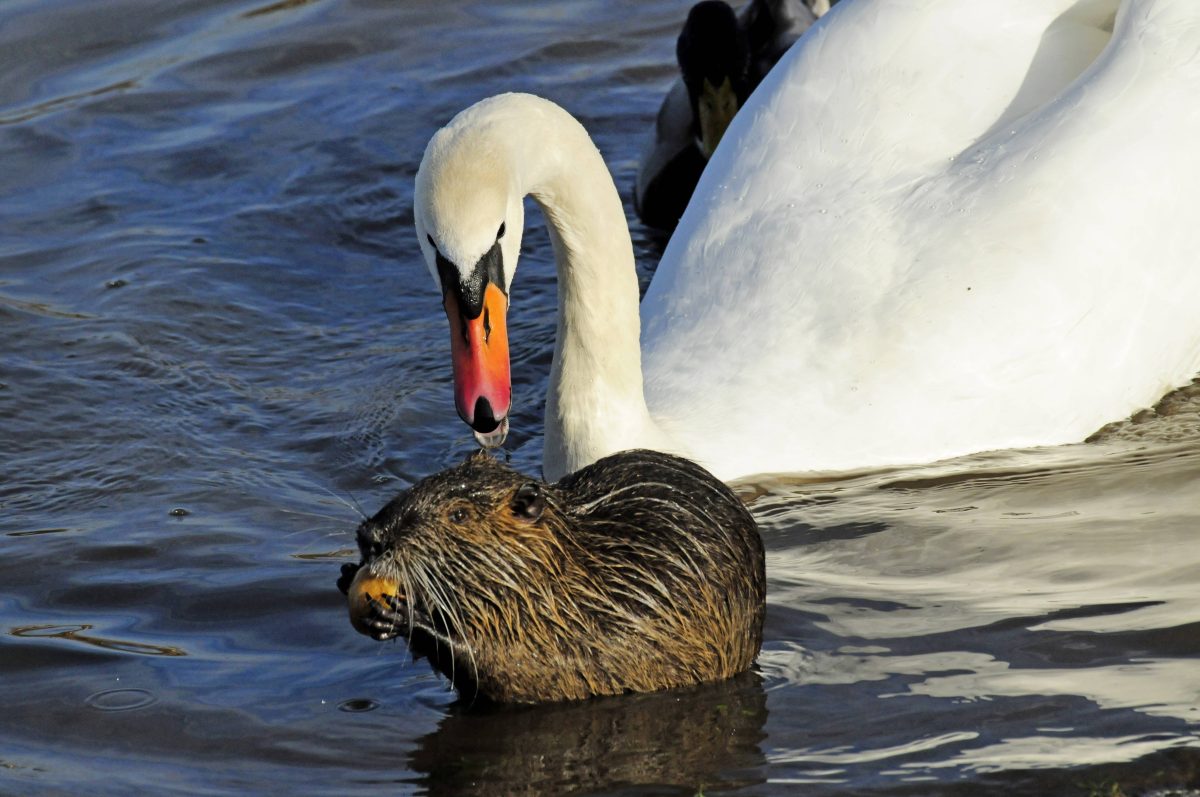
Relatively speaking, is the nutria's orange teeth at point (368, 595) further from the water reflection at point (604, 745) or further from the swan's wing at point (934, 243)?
the swan's wing at point (934, 243)

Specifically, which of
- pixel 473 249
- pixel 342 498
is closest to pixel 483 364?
pixel 473 249

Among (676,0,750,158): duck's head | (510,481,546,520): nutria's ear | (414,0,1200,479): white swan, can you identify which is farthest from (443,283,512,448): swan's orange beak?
(676,0,750,158): duck's head

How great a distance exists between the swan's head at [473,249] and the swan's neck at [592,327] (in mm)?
537

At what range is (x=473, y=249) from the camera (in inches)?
199

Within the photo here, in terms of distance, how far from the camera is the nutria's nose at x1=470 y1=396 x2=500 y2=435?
5141 mm

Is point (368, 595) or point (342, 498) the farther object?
point (342, 498)

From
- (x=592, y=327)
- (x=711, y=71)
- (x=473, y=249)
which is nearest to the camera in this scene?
(x=473, y=249)

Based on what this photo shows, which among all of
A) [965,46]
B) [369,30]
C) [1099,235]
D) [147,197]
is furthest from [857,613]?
[369,30]

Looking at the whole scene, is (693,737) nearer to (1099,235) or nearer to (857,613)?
(857,613)

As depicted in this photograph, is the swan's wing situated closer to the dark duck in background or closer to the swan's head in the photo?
the swan's head

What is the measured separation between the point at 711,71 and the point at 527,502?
5.15m

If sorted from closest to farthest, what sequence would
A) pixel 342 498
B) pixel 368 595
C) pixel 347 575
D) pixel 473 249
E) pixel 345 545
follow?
1. pixel 368 595
2. pixel 347 575
3. pixel 473 249
4. pixel 345 545
5. pixel 342 498

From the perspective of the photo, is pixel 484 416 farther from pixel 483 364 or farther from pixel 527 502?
pixel 527 502

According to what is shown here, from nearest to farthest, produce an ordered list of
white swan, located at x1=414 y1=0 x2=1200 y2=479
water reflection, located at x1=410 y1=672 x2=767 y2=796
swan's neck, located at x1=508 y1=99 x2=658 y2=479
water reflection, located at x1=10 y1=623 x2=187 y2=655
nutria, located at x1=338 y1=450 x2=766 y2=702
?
water reflection, located at x1=410 y1=672 x2=767 y2=796 → nutria, located at x1=338 y1=450 x2=766 y2=702 → water reflection, located at x1=10 y1=623 x2=187 y2=655 → swan's neck, located at x1=508 y1=99 x2=658 y2=479 → white swan, located at x1=414 y1=0 x2=1200 y2=479
